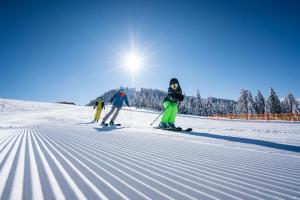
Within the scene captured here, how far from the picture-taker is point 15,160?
115 inches

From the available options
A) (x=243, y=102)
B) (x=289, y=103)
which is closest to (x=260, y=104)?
(x=243, y=102)

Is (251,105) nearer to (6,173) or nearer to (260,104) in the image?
(260,104)

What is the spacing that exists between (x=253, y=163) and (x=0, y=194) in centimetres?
356

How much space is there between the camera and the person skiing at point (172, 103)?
11.1 meters

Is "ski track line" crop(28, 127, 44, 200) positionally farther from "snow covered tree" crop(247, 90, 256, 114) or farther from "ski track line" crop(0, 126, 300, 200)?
"snow covered tree" crop(247, 90, 256, 114)

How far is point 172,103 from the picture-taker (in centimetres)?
1120

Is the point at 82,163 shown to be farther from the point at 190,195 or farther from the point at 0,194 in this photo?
the point at 190,195

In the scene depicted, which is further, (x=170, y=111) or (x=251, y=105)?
(x=251, y=105)

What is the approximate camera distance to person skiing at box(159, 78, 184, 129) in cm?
1112

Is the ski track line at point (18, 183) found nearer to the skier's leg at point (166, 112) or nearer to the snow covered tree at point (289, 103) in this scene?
the skier's leg at point (166, 112)

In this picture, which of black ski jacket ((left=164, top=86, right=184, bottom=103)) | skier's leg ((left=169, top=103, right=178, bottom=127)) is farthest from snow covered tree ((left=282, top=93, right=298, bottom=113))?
skier's leg ((left=169, top=103, right=178, bottom=127))

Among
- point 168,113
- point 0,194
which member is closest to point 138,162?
point 0,194

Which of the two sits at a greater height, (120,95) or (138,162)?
(120,95)

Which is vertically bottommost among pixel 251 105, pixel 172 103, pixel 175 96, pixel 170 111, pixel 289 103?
pixel 170 111
